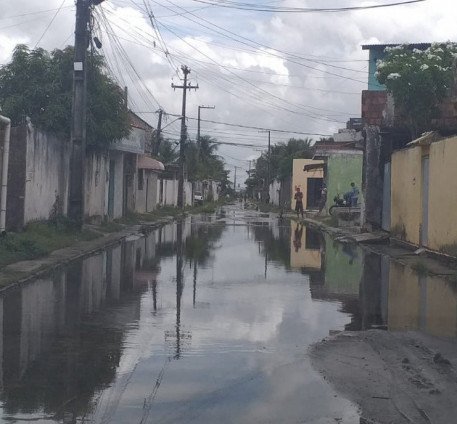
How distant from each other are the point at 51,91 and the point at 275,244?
30.7ft

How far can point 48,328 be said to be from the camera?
1066 cm

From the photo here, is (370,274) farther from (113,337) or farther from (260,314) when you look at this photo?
(113,337)

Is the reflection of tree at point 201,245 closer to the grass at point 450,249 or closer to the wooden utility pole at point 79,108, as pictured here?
the wooden utility pole at point 79,108

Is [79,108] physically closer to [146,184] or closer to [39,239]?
[39,239]

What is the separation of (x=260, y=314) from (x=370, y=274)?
6572 mm

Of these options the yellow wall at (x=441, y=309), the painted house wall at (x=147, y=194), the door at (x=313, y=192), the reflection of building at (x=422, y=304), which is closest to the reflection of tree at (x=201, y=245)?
the reflection of building at (x=422, y=304)

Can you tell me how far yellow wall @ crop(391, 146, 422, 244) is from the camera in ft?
77.2

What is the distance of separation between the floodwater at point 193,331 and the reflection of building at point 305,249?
22 cm

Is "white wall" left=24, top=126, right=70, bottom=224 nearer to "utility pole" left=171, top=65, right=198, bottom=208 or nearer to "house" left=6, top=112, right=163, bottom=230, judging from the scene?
"house" left=6, top=112, right=163, bottom=230

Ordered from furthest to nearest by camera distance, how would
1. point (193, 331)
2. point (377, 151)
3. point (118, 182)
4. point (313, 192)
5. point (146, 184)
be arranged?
point (313, 192), point (146, 184), point (118, 182), point (377, 151), point (193, 331)

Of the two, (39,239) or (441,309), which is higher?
(39,239)

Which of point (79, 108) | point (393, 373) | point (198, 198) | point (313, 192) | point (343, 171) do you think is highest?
point (79, 108)

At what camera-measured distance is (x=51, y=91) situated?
2727 cm

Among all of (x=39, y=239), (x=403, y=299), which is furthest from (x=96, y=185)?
(x=403, y=299)
